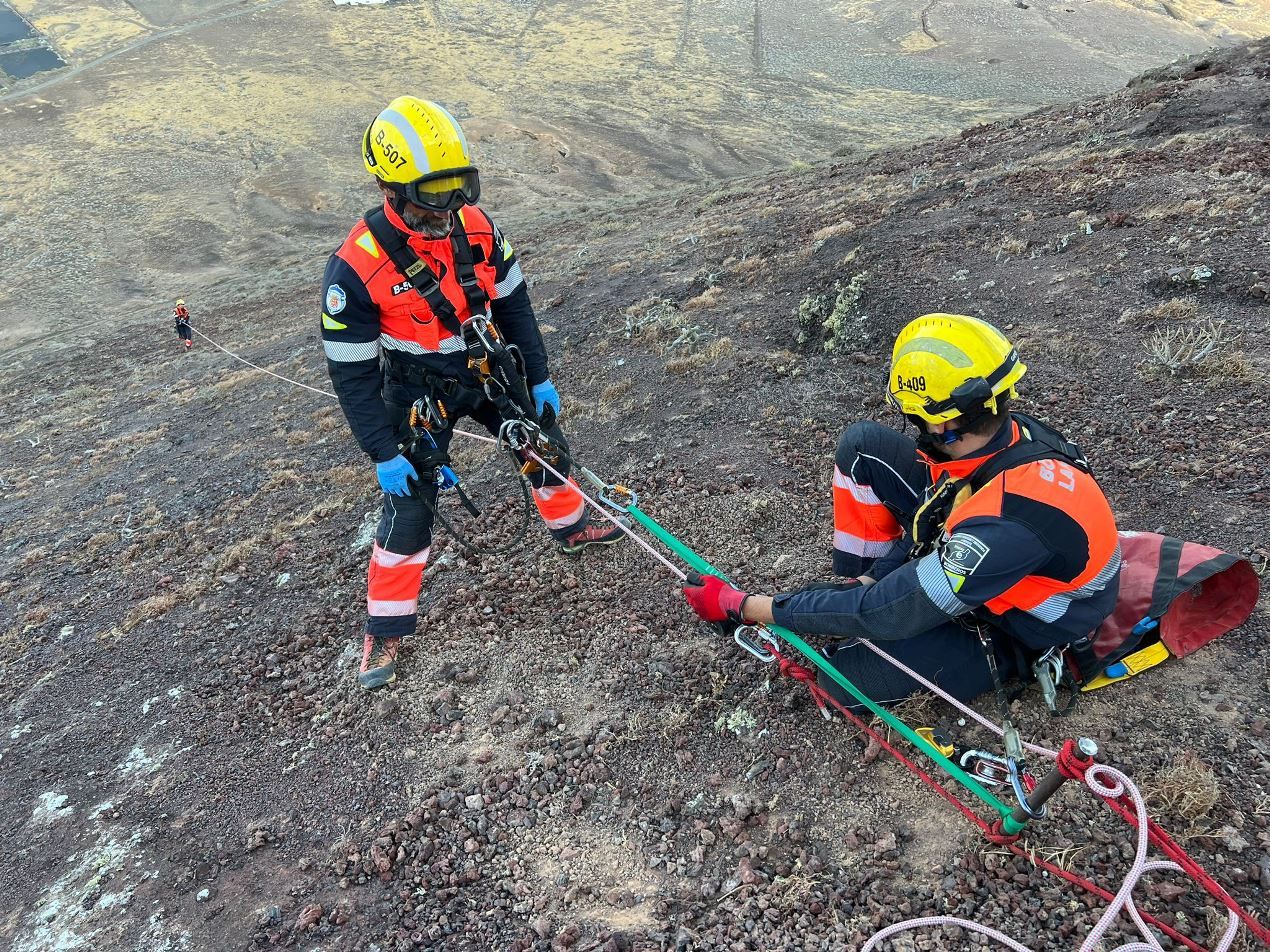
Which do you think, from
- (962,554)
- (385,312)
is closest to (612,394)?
(385,312)

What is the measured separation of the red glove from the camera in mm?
3467

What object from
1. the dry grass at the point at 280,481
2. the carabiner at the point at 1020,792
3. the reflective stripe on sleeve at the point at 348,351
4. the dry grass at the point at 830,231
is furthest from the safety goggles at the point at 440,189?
the dry grass at the point at 830,231

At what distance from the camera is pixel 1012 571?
2701 mm

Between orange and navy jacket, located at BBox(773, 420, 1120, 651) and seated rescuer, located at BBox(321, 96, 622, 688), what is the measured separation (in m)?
2.54

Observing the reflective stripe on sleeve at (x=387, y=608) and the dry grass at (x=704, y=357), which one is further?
the dry grass at (x=704, y=357)

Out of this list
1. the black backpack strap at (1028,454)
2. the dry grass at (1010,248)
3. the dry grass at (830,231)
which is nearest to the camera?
the black backpack strap at (1028,454)

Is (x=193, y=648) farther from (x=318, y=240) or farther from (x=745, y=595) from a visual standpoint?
(x=318, y=240)

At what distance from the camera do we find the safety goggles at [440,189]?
3758mm

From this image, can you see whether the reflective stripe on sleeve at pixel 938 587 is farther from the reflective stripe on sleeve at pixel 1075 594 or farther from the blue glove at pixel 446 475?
the blue glove at pixel 446 475

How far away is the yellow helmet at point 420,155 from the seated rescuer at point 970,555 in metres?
2.41

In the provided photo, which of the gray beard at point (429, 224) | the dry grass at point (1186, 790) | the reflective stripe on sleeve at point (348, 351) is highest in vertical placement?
the gray beard at point (429, 224)

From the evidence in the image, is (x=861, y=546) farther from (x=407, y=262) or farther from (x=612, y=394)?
(x=612, y=394)

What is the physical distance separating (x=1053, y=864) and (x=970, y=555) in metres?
→ 1.20

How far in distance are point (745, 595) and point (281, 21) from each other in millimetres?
82326
